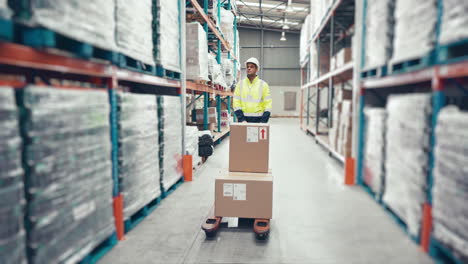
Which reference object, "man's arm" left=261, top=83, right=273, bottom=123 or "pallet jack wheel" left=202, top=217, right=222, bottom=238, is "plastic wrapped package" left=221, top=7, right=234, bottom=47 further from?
"pallet jack wheel" left=202, top=217, right=222, bottom=238

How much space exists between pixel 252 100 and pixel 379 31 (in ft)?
7.10

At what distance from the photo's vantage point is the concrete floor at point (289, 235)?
8.33ft

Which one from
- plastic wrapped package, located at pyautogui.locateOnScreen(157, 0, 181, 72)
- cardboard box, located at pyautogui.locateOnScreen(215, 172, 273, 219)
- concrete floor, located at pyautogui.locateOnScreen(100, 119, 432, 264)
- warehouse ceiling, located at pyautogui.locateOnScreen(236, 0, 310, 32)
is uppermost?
warehouse ceiling, located at pyautogui.locateOnScreen(236, 0, 310, 32)

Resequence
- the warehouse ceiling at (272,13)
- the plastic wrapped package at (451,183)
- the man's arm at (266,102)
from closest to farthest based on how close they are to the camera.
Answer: the plastic wrapped package at (451,183)
the man's arm at (266,102)
the warehouse ceiling at (272,13)

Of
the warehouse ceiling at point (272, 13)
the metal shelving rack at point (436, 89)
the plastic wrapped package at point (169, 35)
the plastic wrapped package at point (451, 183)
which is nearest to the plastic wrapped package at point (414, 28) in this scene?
the metal shelving rack at point (436, 89)

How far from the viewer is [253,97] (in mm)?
5207

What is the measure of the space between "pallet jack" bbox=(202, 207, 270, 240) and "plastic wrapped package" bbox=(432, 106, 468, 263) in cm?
139

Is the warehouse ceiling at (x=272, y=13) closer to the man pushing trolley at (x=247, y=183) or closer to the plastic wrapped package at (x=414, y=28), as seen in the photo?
the plastic wrapped package at (x=414, y=28)

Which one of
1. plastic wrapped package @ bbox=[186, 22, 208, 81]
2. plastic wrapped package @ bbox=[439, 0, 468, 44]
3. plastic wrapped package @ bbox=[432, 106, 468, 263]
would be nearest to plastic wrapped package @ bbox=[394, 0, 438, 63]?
plastic wrapped package @ bbox=[439, 0, 468, 44]

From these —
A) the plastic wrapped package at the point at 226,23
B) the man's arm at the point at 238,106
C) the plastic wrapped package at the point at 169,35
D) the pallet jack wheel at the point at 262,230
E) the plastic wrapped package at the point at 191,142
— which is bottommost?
the pallet jack wheel at the point at 262,230

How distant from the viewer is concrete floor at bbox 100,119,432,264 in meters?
2.54

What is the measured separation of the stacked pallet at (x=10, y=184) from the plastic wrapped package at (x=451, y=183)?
2.78 metres

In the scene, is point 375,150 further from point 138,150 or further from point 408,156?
point 138,150

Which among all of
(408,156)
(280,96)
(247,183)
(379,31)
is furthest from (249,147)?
(280,96)
